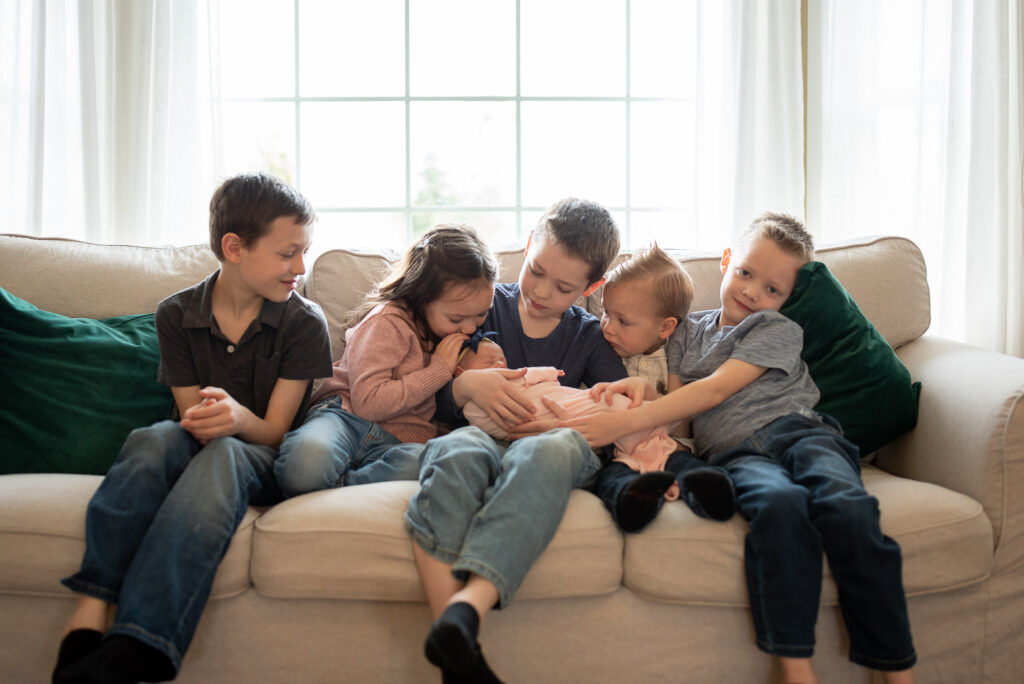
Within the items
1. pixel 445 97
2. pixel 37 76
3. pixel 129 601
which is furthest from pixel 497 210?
pixel 129 601

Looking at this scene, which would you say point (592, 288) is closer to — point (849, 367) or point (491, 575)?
point (849, 367)

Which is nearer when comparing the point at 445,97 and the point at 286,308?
the point at 286,308

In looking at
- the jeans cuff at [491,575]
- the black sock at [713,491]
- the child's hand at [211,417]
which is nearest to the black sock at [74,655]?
the child's hand at [211,417]

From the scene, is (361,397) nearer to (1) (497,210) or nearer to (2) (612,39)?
(1) (497,210)

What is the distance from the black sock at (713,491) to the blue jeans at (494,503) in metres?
0.22

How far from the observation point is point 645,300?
6.00 feet

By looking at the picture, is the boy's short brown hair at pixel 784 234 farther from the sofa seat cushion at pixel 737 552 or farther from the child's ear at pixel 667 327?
the sofa seat cushion at pixel 737 552

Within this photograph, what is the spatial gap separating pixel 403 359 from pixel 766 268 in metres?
0.83

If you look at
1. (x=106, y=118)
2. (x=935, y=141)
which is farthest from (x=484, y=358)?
(x=935, y=141)

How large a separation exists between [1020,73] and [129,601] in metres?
2.80

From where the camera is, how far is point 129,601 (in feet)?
4.15

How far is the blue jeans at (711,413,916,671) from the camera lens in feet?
4.42

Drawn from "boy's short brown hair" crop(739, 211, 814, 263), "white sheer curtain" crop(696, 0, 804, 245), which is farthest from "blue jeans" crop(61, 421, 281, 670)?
"white sheer curtain" crop(696, 0, 804, 245)

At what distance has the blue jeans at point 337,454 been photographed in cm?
153
